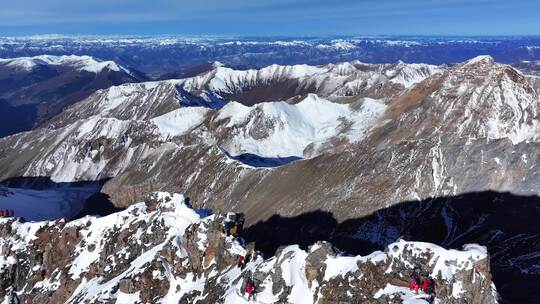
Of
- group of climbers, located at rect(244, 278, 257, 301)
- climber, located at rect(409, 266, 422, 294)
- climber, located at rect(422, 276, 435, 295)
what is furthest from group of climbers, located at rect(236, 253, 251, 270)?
climber, located at rect(422, 276, 435, 295)

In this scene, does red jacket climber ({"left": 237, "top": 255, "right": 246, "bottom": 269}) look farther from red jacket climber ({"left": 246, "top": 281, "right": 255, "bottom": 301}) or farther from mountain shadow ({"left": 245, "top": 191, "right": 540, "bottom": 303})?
mountain shadow ({"left": 245, "top": 191, "right": 540, "bottom": 303})

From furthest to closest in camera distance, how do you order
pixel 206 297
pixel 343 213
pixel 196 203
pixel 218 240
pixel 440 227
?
pixel 196 203
pixel 343 213
pixel 440 227
pixel 218 240
pixel 206 297

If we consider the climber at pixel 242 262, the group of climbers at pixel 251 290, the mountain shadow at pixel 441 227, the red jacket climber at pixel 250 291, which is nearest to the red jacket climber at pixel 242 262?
the climber at pixel 242 262

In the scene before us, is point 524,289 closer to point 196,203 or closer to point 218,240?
point 218,240

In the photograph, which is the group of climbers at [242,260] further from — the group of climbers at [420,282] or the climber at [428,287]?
the climber at [428,287]

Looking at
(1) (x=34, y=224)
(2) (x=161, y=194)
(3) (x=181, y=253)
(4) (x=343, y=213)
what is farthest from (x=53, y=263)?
(4) (x=343, y=213)

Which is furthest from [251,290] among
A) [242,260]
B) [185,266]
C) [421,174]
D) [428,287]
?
[421,174]

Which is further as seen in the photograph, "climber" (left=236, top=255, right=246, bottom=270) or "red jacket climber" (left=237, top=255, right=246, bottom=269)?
"red jacket climber" (left=237, top=255, right=246, bottom=269)
